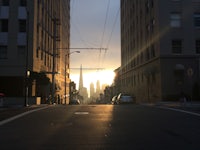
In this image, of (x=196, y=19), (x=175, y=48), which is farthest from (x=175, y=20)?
(x=175, y=48)

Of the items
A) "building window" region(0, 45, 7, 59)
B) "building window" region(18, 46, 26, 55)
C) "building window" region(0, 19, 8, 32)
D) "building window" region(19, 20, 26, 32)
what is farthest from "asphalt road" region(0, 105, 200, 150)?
"building window" region(0, 19, 8, 32)

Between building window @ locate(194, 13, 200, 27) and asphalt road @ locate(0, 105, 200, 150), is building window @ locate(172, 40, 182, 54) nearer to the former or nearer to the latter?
building window @ locate(194, 13, 200, 27)

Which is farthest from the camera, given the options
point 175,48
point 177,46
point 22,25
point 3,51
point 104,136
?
point 22,25

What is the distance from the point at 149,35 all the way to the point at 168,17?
20.3 feet

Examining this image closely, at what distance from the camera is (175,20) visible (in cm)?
3875

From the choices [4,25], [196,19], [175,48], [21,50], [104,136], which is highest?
[196,19]

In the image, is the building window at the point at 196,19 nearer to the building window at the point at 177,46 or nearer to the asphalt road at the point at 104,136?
the building window at the point at 177,46

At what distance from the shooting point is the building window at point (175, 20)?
127ft

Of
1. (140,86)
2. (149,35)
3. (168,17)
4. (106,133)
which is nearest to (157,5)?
(168,17)

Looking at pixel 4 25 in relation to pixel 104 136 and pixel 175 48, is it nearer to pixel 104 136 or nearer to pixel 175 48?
pixel 175 48

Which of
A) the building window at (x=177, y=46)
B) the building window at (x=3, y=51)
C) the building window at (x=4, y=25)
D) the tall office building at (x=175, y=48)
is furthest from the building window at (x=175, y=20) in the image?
the building window at (x=3, y=51)

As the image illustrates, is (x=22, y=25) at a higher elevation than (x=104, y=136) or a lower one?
higher

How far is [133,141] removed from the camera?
9078mm

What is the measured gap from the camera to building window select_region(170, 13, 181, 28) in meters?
38.7
